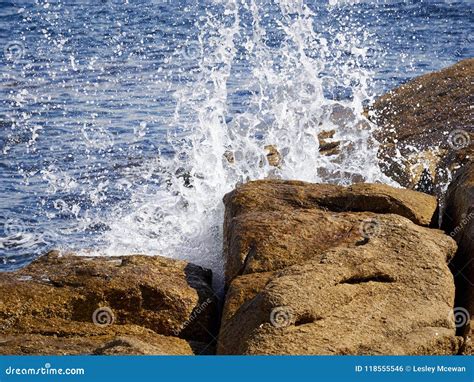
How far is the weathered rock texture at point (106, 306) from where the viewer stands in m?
5.63

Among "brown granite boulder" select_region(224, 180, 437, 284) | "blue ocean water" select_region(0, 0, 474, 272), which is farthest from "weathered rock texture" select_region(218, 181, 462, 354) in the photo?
"blue ocean water" select_region(0, 0, 474, 272)

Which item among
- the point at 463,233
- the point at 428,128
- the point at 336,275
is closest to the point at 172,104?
the point at 428,128

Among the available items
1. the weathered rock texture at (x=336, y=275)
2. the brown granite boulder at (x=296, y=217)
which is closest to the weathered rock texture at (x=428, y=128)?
the brown granite boulder at (x=296, y=217)

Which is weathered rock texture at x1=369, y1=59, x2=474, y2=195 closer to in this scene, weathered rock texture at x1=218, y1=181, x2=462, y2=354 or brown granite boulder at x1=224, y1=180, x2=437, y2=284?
brown granite boulder at x1=224, y1=180, x2=437, y2=284

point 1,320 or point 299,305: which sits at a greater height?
point 299,305

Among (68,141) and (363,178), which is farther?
(68,141)

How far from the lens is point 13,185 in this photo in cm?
1056

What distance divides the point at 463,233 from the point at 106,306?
2111 millimetres

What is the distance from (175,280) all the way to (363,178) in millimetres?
3110

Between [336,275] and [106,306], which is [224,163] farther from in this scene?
[336,275]

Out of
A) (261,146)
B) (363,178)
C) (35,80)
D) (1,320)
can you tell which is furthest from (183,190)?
(35,80)

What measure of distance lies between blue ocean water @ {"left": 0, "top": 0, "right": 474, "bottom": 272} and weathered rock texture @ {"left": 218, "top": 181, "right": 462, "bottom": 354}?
865mm

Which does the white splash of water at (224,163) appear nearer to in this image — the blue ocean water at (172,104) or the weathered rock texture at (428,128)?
the blue ocean water at (172,104)

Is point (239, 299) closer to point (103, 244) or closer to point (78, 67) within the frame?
point (103, 244)
